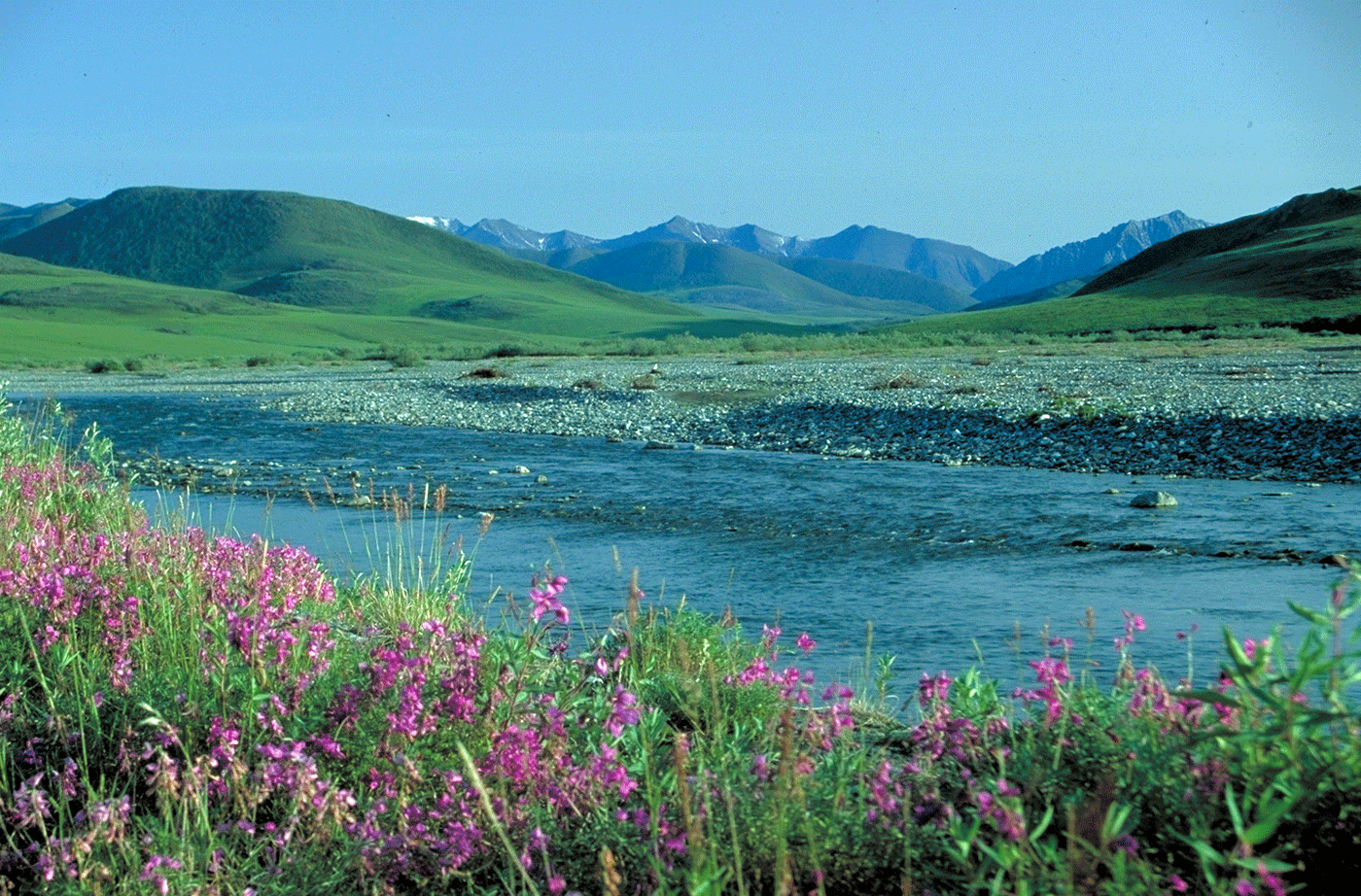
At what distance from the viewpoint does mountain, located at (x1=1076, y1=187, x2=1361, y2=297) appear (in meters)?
85.2

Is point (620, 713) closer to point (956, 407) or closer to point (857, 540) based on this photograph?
point (857, 540)

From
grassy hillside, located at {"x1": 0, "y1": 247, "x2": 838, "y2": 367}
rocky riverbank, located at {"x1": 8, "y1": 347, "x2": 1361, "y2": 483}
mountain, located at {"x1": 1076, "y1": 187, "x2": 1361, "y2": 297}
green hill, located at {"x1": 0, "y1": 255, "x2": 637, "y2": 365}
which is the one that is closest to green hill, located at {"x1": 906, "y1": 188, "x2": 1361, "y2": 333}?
mountain, located at {"x1": 1076, "y1": 187, "x2": 1361, "y2": 297}

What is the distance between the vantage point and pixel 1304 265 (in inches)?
3570

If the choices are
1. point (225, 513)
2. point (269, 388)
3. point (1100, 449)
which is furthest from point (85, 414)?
point (1100, 449)

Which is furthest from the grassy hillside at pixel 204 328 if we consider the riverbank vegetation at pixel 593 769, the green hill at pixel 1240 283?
the riverbank vegetation at pixel 593 769

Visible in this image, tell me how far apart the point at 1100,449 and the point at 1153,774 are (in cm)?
1271

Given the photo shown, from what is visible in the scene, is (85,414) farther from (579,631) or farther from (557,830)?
(557,830)

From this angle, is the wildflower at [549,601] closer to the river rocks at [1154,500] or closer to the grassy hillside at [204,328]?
the river rocks at [1154,500]

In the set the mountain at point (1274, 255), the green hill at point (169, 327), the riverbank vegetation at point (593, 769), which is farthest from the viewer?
the mountain at point (1274, 255)

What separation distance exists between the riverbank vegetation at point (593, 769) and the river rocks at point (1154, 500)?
6.60m

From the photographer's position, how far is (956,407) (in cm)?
1952

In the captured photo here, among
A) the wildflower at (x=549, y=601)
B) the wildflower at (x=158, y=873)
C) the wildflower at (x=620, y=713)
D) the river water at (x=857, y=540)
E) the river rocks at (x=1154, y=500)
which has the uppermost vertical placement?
the wildflower at (x=549, y=601)

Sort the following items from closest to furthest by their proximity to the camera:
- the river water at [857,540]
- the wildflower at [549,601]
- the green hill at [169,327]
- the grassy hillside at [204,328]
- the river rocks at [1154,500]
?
the wildflower at [549,601] → the river water at [857,540] → the river rocks at [1154,500] → the grassy hillside at [204,328] → the green hill at [169,327]

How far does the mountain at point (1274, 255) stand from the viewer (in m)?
85.2
